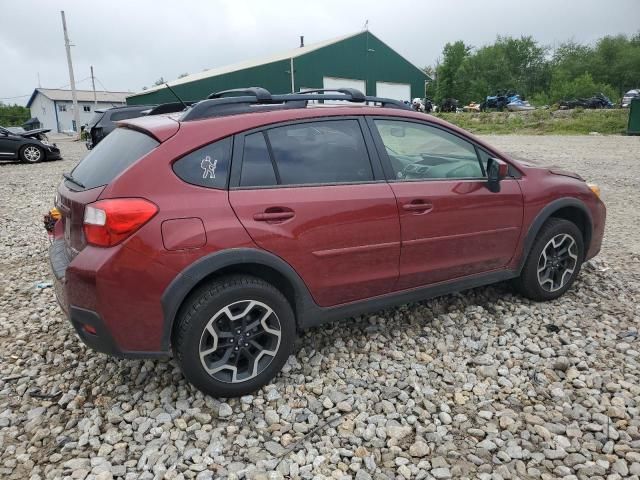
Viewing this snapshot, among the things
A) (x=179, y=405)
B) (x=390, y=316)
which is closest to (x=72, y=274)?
(x=179, y=405)

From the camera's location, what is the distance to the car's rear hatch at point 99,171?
2684mm

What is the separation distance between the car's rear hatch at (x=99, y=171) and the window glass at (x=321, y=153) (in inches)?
25.2

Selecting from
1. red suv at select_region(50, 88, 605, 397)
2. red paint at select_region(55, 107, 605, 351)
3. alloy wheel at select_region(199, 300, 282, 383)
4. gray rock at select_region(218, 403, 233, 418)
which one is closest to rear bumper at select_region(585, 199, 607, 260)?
red paint at select_region(55, 107, 605, 351)

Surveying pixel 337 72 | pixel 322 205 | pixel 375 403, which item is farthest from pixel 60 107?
pixel 375 403

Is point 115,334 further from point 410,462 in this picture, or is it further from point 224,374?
point 410,462

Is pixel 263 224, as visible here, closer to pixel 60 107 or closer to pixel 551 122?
pixel 551 122

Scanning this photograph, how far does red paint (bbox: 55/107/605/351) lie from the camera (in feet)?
8.39

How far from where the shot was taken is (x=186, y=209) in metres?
2.61

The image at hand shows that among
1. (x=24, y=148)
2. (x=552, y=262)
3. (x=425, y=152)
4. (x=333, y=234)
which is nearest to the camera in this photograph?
(x=333, y=234)

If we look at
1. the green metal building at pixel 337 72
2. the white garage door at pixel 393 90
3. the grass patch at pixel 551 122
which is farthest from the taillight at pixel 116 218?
the white garage door at pixel 393 90

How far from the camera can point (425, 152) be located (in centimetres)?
374

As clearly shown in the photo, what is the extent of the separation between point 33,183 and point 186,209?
439 inches

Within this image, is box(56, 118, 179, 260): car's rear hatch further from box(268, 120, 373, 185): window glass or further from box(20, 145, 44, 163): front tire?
box(20, 145, 44, 163): front tire

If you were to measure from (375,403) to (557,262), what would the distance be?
2181 mm
